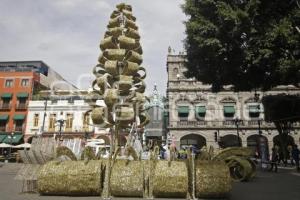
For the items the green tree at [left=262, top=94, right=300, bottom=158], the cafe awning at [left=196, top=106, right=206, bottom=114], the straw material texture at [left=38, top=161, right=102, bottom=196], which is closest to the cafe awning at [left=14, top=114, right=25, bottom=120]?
the cafe awning at [left=196, top=106, right=206, bottom=114]

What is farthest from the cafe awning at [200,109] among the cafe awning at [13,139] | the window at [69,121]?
the cafe awning at [13,139]

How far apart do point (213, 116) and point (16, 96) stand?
28878 mm

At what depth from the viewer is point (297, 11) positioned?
1338cm

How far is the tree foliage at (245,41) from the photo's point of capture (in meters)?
13.6

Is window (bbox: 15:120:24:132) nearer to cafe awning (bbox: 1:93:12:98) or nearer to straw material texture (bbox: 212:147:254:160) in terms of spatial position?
cafe awning (bbox: 1:93:12:98)

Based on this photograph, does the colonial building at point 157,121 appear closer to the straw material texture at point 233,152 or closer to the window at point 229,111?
the window at point 229,111

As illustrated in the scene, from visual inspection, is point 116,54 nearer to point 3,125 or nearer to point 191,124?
point 191,124

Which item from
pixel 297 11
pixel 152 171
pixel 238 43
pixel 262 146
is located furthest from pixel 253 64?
pixel 152 171

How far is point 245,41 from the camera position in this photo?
589 inches

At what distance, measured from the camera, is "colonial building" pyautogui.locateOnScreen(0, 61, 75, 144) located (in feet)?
136

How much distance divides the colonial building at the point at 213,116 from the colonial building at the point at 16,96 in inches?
837

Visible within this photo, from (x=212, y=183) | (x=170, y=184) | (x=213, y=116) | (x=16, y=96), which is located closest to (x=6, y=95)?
(x=16, y=96)

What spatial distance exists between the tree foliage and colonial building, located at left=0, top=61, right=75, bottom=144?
104 ft

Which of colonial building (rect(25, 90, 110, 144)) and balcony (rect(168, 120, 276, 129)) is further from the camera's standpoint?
colonial building (rect(25, 90, 110, 144))
